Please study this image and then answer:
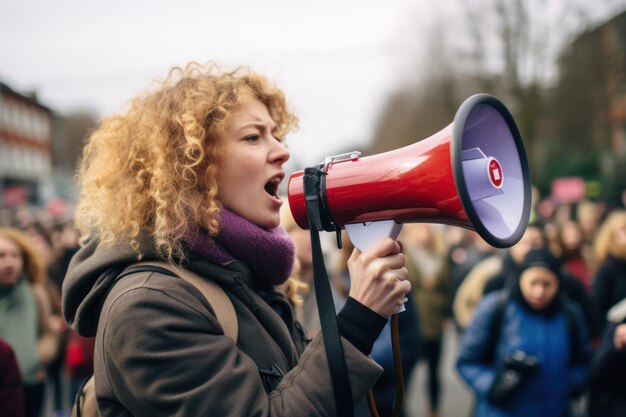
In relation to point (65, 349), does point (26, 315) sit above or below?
above

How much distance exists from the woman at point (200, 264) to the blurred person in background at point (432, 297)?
3.88 m

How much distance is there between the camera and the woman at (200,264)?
4.43ft

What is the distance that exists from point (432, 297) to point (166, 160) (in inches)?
175

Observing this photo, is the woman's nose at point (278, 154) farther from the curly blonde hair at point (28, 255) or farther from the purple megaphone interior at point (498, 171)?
the curly blonde hair at point (28, 255)

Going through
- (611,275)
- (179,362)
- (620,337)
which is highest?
(179,362)

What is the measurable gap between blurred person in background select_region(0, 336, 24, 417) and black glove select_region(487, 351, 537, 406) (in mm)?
2344

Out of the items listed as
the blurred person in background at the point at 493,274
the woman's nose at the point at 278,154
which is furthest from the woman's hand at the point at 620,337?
the woman's nose at the point at 278,154

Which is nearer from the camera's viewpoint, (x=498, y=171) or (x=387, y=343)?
(x=498, y=171)

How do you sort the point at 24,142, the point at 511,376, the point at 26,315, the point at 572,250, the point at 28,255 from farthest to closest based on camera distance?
the point at 24,142, the point at 572,250, the point at 28,255, the point at 26,315, the point at 511,376

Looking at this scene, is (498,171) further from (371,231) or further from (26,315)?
(26,315)

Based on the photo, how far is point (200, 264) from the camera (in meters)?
1.56

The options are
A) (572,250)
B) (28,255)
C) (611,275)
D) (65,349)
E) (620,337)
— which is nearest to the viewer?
(620,337)

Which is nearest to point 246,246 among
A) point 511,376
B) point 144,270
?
point 144,270

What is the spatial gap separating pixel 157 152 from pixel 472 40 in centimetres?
2049
